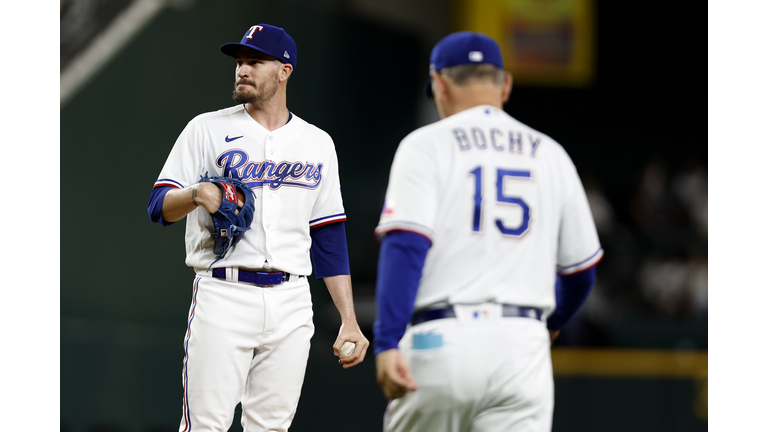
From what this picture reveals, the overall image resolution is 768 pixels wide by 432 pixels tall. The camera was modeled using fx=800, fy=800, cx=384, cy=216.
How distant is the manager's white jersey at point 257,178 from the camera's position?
3092 millimetres

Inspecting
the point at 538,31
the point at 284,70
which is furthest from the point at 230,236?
the point at 538,31

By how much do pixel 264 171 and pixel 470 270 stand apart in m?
1.13

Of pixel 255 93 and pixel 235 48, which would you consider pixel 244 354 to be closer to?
pixel 255 93

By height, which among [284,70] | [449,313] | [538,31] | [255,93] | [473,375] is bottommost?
[473,375]

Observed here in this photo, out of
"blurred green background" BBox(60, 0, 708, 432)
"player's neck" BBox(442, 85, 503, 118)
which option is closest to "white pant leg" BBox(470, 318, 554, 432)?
"player's neck" BBox(442, 85, 503, 118)

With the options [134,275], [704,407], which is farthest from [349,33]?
[704,407]

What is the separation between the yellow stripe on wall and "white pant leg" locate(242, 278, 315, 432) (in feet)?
12.8

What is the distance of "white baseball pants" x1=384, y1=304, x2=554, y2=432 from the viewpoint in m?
2.31

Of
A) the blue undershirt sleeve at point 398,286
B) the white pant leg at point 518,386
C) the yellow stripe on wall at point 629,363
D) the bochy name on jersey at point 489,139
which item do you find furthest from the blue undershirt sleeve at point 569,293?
the yellow stripe on wall at point 629,363

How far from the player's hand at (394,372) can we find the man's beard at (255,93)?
4.55 ft

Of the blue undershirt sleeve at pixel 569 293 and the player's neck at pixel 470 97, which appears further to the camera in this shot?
the blue undershirt sleeve at pixel 569 293

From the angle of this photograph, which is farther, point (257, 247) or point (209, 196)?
point (257, 247)

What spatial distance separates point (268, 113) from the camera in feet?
10.9

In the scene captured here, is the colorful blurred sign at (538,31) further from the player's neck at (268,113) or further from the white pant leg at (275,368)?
the white pant leg at (275,368)
